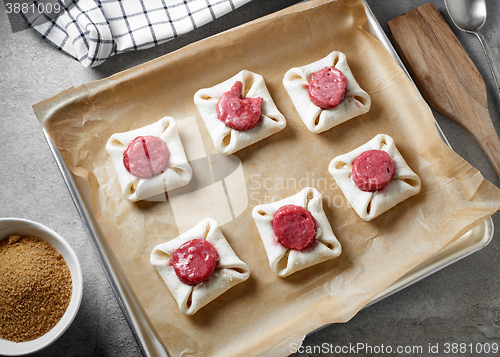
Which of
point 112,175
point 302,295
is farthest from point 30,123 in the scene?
point 302,295

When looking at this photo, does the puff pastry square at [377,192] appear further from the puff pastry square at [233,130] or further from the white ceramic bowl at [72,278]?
the white ceramic bowl at [72,278]

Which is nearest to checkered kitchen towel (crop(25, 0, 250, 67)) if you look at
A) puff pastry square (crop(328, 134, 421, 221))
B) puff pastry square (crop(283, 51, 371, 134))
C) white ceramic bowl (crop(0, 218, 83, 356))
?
puff pastry square (crop(283, 51, 371, 134))

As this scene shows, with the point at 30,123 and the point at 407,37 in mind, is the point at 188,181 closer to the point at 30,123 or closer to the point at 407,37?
the point at 30,123

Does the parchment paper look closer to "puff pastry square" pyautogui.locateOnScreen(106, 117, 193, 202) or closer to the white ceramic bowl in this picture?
"puff pastry square" pyautogui.locateOnScreen(106, 117, 193, 202)

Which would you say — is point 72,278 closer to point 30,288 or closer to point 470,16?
point 30,288

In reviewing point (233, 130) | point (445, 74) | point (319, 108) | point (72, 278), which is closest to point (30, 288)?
point (72, 278)

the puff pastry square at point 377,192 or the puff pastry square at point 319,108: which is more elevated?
the puff pastry square at point 319,108

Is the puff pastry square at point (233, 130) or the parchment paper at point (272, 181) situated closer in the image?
the parchment paper at point (272, 181)

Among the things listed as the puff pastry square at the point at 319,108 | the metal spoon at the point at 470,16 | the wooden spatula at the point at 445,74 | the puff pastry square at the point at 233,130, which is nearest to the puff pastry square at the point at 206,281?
the puff pastry square at the point at 233,130
